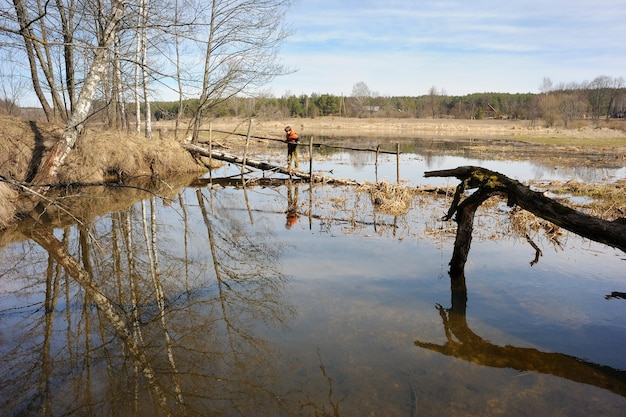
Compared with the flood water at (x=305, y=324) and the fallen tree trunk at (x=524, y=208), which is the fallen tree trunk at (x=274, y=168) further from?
the fallen tree trunk at (x=524, y=208)

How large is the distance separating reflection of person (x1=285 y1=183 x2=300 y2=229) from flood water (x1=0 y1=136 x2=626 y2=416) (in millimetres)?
904

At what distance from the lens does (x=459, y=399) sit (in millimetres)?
3785

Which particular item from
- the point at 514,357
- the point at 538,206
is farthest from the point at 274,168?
the point at 514,357

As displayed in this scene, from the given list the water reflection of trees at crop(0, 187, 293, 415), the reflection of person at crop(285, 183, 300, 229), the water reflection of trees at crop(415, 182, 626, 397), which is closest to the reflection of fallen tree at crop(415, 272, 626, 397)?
the water reflection of trees at crop(415, 182, 626, 397)

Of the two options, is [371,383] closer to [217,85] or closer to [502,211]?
[502,211]

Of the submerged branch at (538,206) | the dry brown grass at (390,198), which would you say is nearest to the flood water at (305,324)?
the submerged branch at (538,206)

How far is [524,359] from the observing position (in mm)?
4473

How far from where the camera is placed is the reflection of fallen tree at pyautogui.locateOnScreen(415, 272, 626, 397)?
4.14m

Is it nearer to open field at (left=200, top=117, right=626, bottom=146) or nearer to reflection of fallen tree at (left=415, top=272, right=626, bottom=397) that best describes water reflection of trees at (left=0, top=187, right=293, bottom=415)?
reflection of fallen tree at (left=415, top=272, right=626, bottom=397)

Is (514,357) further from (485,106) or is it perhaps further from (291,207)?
(485,106)

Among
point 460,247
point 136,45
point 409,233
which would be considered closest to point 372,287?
point 460,247

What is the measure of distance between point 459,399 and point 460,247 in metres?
3.20

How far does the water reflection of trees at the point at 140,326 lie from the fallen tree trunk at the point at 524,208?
3016 millimetres

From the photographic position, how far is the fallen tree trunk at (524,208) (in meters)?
4.60
